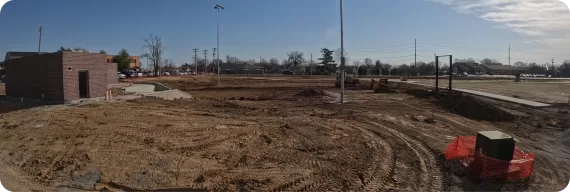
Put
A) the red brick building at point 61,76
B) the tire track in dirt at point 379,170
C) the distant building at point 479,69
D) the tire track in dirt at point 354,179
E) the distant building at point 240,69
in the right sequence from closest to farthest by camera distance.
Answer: the tire track in dirt at point 354,179 → the tire track in dirt at point 379,170 → the red brick building at point 61,76 → the distant building at point 479,69 → the distant building at point 240,69

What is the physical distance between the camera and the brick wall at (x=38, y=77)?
22547mm

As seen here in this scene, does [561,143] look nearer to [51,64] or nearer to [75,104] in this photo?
[75,104]

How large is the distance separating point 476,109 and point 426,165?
11.9m

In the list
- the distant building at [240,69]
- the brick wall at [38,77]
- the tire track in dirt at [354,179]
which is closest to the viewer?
the tire track in dirt at [354,179]

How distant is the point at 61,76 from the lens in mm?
22219

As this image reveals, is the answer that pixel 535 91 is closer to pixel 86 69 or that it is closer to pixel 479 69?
pixel 86 69

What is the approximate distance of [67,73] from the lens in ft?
73.8

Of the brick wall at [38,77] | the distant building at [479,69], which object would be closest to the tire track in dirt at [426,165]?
the brick wall at [38,77]

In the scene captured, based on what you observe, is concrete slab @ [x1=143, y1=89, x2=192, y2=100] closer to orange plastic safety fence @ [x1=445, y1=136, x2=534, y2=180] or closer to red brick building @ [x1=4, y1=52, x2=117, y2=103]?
red brick building @ [x1=4, y1=52, x2=117, y2=103]

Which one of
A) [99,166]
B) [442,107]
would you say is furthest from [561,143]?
[99,166]

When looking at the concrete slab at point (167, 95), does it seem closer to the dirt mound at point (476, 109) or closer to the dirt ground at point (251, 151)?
the dirt ground at point (251, 151)

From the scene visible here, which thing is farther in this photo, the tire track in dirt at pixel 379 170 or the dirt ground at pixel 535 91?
the dirt ground at pixel 535 91

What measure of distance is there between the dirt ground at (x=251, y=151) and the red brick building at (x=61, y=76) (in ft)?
17.4

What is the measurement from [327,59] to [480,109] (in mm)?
89929
